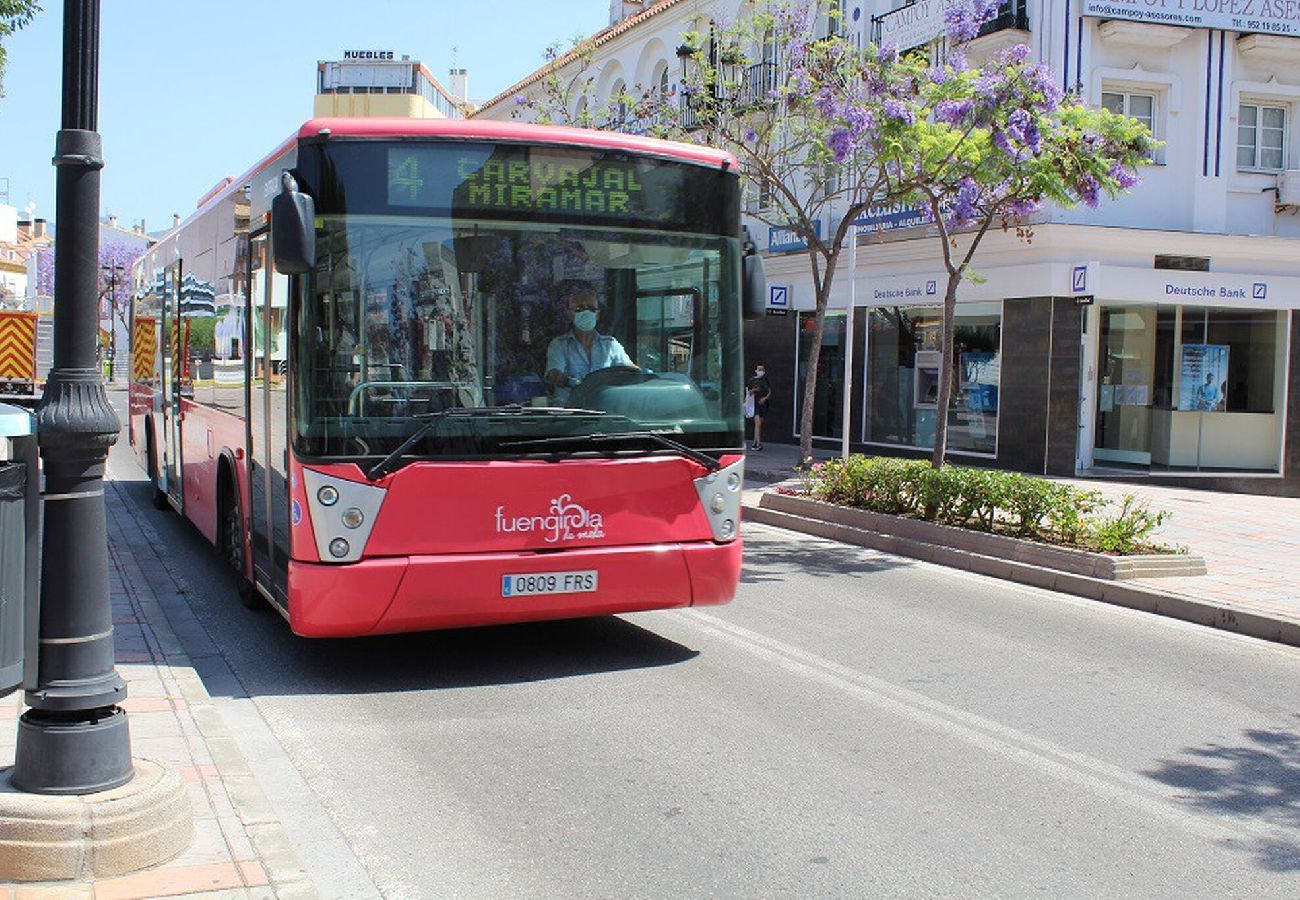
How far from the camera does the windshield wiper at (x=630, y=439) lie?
22.7 ft

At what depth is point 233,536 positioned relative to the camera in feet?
31.0

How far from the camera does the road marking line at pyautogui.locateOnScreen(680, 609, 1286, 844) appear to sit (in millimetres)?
5195

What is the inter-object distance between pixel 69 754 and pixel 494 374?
10.4 ft

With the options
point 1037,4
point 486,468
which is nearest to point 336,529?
point 486,468

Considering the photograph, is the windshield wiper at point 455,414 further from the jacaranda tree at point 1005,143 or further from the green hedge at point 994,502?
the jacaranda tree at point 1005,143

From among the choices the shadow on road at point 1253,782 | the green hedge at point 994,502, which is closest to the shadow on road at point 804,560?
the green hedge at point 994,502

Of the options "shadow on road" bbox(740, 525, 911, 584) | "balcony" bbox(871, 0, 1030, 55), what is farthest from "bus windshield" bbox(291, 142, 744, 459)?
"balcony" bbox(871, 0, 1030, 55)

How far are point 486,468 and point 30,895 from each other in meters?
3.31

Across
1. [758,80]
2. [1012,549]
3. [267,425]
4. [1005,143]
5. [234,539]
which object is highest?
[758,80]

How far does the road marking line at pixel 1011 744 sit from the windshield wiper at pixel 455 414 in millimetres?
2102

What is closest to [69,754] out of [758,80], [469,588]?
[469,588]

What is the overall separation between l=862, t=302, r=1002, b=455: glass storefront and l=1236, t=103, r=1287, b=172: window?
551cm

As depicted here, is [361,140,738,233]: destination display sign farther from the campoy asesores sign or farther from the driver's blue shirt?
the campoy asesores sign

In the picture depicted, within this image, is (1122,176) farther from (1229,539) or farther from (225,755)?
(225,755)
